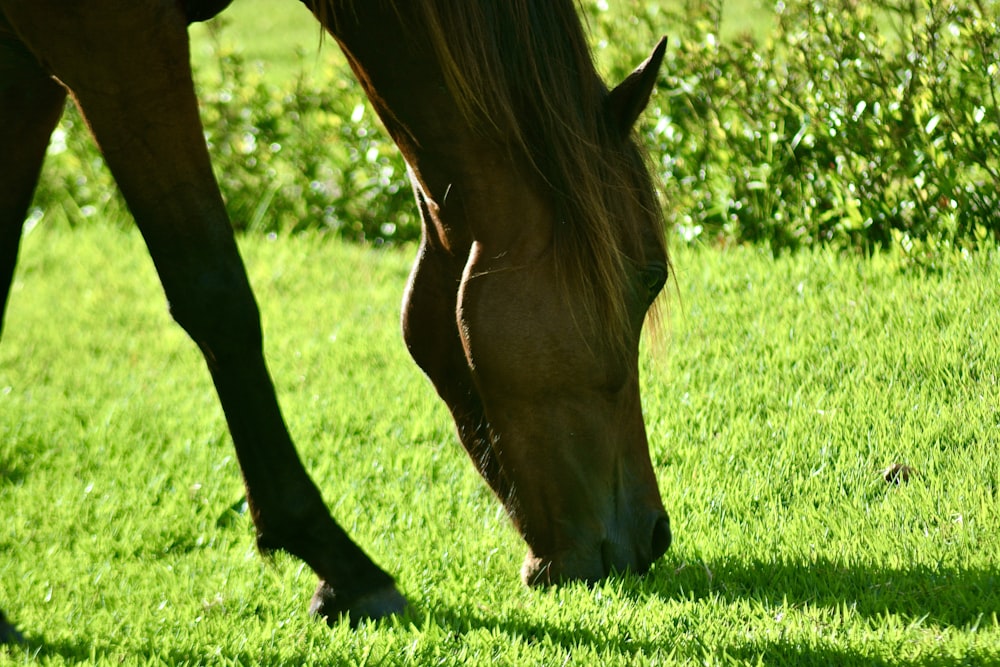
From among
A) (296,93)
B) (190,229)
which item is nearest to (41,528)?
(190,229)

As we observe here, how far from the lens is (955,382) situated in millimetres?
4105

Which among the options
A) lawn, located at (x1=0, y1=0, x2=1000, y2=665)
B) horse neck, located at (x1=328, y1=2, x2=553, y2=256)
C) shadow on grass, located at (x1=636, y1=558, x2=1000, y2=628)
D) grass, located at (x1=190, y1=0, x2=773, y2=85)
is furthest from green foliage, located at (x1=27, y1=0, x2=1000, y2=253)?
shadow on grass, located at (x1=636, y1=558, x2=1000, y2=628)

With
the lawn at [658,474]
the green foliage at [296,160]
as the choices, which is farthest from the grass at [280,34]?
the lawn at [658,474]

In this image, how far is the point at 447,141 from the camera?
2994mm

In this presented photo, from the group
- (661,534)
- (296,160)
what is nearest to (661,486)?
(661,534)

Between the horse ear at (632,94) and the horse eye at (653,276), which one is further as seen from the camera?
the horse eye at (653,276)

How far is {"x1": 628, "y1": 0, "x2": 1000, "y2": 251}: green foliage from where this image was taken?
195 inches

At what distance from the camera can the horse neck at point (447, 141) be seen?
117 inches

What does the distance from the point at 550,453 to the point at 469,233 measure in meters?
0.61

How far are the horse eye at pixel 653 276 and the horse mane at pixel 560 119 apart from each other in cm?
4

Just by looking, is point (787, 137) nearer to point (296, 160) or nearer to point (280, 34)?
point (296, 160)

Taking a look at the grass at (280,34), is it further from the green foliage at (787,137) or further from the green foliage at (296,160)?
the green foliage at (787,137)

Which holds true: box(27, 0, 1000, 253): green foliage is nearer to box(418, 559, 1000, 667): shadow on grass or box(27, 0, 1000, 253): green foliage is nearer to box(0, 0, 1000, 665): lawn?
box(0, 0, 1000, 665): lawn

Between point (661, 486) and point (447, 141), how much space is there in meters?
1.52
